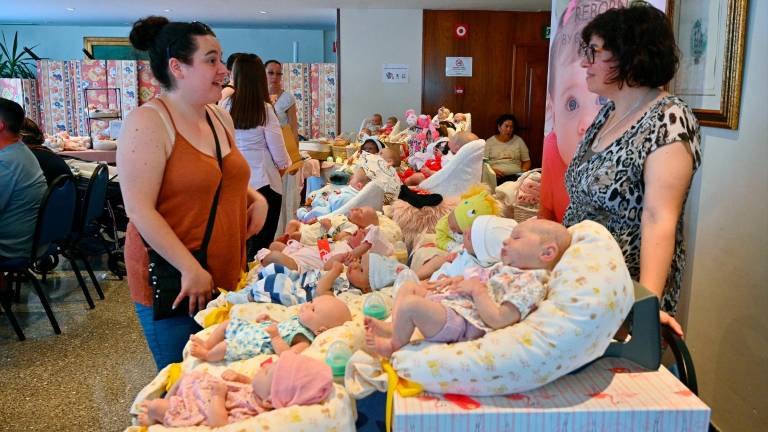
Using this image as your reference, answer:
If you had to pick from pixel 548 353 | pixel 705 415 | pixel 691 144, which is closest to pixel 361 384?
pixel 548 353

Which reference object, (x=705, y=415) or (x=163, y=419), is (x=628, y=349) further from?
(x=163, y=419)

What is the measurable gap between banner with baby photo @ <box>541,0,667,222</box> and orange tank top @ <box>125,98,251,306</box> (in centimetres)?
113

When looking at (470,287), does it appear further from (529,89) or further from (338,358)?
(529,89)

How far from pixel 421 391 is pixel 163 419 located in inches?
22.8

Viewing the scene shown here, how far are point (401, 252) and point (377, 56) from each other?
6.82 meters

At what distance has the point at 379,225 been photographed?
104 inches

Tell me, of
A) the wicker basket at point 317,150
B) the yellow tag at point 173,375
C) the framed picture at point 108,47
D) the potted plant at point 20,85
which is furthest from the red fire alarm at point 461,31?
the yellow tag at point 173,375

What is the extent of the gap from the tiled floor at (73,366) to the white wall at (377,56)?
509 cm

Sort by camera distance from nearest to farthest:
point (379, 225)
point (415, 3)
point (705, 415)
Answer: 1. point (705, 415)
2. point (379, 225)
3. point (415, 3)

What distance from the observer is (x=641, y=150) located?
1.51m

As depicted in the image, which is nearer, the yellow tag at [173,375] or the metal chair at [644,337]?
the metal chair at [644,337]

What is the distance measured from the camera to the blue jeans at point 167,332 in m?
1.89

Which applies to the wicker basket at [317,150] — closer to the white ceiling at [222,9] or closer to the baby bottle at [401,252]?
the white ceiling at [222,9]

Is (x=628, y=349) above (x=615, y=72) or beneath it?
beneath
